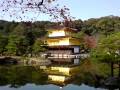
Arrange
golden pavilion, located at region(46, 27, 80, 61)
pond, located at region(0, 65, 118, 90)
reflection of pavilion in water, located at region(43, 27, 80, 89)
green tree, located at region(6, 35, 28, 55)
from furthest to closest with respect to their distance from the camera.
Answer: golden pavilion, located at region(46, 27, 80, 61), reflection of pavilion in water, located at region(43, 27, 80, 89), green tree, located at region(6, 35, 28, 55), pond, located at region(0, 65, 118, 90)

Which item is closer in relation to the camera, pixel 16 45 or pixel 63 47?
pixel 16 45

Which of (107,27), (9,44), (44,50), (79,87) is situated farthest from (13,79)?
(107,27)

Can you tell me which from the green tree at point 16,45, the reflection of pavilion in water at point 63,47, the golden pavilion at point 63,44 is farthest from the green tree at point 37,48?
the golden pavilion at point 63,44

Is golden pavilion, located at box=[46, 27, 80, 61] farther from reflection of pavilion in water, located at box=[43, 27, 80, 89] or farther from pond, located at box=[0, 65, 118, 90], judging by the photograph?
pond, located at box=[0, 65, 118, 90]

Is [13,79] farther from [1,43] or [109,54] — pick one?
[1,43]

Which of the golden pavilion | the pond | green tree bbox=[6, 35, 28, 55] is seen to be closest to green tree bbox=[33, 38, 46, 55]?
green tree bbox=[6, 35, 28, 55]

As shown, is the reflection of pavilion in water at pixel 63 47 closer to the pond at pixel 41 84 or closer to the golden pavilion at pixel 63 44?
the golden pavilion at pixel 63 44

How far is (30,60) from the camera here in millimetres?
29078

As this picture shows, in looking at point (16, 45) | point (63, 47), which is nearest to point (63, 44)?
point (63, 47)

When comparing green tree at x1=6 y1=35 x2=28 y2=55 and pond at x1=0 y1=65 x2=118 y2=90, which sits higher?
green tree at x1=6 y1=35 x2=28 y2=55

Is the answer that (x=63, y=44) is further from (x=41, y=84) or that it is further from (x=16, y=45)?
(x=41, y=84)

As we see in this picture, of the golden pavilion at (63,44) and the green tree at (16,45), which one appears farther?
the golden pavilion at (63,44)

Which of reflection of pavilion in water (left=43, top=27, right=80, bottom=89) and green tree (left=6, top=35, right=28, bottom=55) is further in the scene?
reflection of pavilion in water (left=43, top=27, right=80, bottom=89)

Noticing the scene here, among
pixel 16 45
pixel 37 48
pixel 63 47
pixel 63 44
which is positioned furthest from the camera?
pixel 63 44
